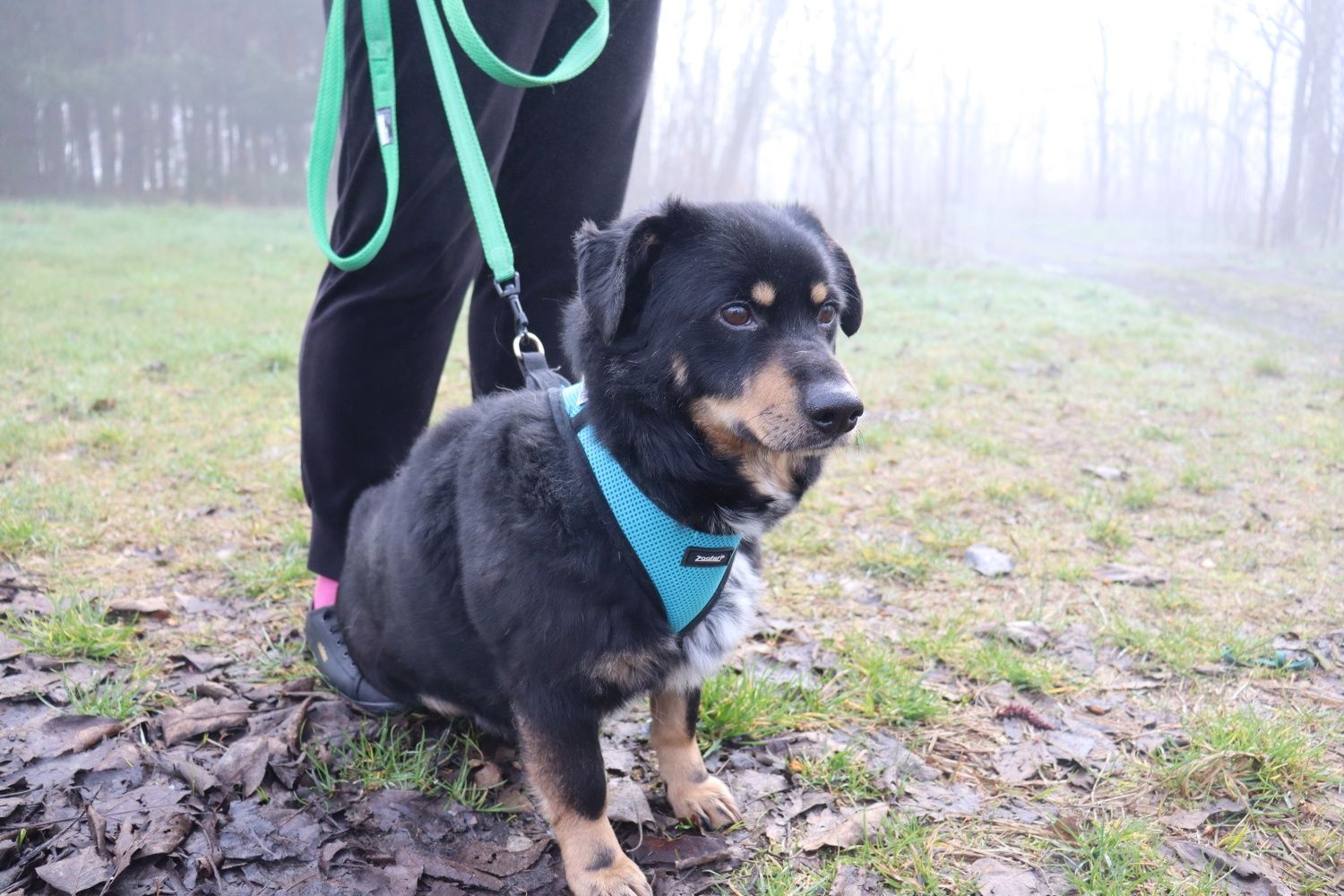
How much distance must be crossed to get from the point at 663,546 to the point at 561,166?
1.38 m

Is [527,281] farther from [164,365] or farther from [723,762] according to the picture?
[164,365]

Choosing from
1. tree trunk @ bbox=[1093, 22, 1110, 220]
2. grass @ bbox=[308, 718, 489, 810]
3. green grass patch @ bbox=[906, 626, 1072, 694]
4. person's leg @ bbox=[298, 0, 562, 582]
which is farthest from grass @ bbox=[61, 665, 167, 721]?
tree trunk @ bbox=[1093, 22, 1110, 220]

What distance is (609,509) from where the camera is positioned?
191 centimetres

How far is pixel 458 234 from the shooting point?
250 cm

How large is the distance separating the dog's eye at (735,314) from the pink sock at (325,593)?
5.20ft

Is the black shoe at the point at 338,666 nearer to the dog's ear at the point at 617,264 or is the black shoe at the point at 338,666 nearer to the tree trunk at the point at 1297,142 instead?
the dog's ear at the point at 617,264

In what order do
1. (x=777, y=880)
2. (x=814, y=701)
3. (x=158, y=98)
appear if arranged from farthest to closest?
(x=158, y=98) < (x=814, y=701) < (x=777, y=880)

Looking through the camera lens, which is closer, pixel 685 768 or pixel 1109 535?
pixel 685 768

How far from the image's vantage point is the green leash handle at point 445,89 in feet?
7.39

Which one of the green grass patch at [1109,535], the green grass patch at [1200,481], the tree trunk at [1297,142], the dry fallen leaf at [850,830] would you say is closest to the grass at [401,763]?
the dry fallen leaf at [850,830]

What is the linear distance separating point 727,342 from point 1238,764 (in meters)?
1.75

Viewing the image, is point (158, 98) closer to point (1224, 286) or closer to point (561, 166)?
point (561, 166)

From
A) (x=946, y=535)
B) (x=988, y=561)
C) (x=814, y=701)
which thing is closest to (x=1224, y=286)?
(x=946, y=535)

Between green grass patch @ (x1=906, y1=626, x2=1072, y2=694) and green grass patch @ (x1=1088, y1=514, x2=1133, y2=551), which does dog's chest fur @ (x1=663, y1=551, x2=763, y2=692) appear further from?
green grass patch @ (x1=1088, y1=514, x2=1133, y2=551)
